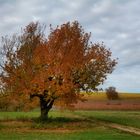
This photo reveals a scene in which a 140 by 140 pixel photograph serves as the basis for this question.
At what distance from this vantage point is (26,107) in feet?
187

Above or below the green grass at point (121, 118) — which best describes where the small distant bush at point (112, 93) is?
above

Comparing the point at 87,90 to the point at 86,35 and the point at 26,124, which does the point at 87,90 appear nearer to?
the point at 86,35

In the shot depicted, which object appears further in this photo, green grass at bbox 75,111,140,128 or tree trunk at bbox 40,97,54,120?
green grass at bbox 75,111,140,128

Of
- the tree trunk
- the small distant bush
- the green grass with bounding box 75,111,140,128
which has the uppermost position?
the small distant bush

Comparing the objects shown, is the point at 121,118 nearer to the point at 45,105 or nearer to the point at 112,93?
the point at 45,105

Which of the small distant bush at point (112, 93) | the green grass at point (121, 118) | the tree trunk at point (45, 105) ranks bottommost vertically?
the green grass at point (121, 118)

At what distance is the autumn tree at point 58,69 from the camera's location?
5512cm

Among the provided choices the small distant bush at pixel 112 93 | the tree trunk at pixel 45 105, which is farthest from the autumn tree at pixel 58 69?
the small distant bush at pixel 112 93

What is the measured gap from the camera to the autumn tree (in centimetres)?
5512

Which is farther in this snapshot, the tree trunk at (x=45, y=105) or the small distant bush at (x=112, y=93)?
the small distant bush at (x=112, y=93)

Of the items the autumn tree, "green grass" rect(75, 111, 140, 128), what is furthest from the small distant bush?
the autumn tree

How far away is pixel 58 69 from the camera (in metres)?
55.0

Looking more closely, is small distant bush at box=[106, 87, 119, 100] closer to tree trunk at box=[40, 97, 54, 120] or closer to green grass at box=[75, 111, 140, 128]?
green grass at box=[75, 111, 140, 128]

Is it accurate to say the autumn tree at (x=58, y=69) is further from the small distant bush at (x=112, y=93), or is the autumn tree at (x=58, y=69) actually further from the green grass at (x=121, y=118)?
the small distant bush at (x=112, y=93)
